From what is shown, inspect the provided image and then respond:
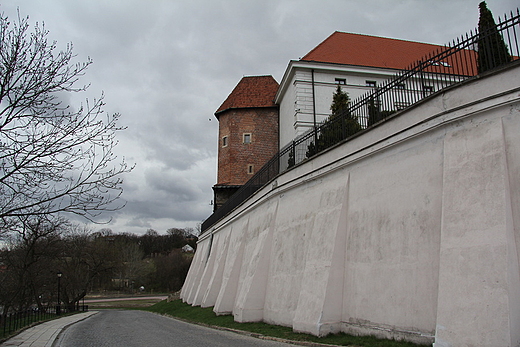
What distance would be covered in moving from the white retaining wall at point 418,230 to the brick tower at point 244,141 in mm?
21528

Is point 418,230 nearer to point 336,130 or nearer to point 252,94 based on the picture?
point 336,130

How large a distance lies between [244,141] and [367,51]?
12.2m

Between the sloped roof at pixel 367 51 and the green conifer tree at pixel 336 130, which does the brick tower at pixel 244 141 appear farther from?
the green conifer tree at pixel 336 130

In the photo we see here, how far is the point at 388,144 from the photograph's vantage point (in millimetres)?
8883

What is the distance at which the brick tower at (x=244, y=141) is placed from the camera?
34.5 meters

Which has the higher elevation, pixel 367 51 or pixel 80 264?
pixel 367 51

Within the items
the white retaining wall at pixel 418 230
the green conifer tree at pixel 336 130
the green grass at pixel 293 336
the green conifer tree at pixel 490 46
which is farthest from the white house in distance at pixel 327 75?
the green conifer tree at pixel 490 46

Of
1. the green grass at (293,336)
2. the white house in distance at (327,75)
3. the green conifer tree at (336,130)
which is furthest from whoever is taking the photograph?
the white house in distance at (327,75)

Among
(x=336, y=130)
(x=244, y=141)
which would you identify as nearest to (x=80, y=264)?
(x=244, y=141)

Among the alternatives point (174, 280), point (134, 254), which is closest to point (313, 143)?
point (174, 280)

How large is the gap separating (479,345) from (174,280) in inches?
2730

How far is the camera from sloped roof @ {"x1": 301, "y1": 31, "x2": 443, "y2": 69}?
27.4 m

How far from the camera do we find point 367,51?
2914 cm

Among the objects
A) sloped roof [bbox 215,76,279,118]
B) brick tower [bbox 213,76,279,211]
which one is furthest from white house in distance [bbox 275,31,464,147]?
sloped roof [bbox 215,76,279,118]
